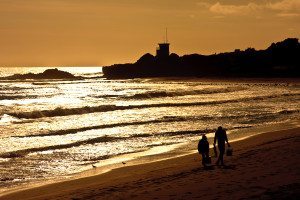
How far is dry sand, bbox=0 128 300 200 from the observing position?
10.6 meters

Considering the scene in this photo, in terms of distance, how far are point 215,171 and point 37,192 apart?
493 cm

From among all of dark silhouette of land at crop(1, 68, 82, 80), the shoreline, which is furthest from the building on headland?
the shoreline

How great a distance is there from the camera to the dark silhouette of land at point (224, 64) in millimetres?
116188

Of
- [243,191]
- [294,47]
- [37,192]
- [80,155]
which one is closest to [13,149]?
[80,155]

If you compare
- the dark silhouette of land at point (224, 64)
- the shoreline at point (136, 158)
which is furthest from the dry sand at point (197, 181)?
the dark silhouette of land at point (224, 64)

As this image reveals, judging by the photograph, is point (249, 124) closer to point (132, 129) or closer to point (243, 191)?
point (132, 129)

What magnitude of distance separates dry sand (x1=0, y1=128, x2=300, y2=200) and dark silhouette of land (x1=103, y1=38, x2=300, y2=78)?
317ft

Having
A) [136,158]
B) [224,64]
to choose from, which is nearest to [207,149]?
[136,158]

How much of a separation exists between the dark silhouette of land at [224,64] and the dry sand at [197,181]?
96.6 m

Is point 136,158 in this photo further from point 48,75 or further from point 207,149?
point 48,75

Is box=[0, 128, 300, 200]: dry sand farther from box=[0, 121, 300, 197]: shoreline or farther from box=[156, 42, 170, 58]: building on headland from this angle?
box=[156, 42, 170, 58]: building on headland

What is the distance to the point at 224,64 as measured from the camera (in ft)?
422

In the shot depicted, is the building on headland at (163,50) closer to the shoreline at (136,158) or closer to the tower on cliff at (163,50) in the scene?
the tower on cliff at (163,50)

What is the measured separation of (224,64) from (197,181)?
11832 cm
